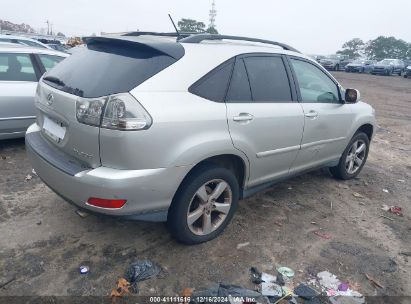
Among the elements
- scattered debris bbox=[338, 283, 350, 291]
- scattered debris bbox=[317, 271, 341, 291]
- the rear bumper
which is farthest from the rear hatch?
scattered debris bbox=[338, 283, 350, 291]

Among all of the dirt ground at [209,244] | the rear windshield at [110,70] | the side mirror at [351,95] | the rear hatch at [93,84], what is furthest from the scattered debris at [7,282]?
the side mirror at [351,95]

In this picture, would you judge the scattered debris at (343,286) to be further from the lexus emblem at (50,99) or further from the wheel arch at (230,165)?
the lexus emblem at (50,99)

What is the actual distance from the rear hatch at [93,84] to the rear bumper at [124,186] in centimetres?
13

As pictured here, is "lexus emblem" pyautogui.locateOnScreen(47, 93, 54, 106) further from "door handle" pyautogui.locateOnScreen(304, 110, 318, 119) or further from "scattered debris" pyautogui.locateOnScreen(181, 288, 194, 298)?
"door handle" pyautogui.locateOnScreen(304, 110, 318, 119)

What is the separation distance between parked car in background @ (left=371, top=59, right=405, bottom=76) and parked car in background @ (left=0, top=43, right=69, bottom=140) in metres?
33.1

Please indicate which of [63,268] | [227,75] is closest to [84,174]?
[63,268]

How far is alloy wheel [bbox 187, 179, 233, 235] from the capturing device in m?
2.99

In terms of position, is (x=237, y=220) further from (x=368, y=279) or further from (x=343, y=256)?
(x=368, y=279)

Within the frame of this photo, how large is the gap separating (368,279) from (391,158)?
422 centimetres

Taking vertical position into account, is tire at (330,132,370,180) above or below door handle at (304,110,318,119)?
below

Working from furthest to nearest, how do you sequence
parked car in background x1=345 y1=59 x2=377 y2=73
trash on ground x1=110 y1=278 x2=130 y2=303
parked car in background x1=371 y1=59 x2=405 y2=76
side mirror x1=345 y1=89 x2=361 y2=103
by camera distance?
parked car in background x1=345 y1=59 x2=377 y2=73 < parked car in background x1=371 y1=59 x2=405 y2=76 < side mirror x1=345 y1=89 x2=361 y2=103 < trash on ground x1=110 y1=278 x2=130 y2=303

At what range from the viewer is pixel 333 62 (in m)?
34.6

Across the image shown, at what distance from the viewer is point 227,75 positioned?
3.01 meters

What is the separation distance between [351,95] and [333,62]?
33186 millimetres
